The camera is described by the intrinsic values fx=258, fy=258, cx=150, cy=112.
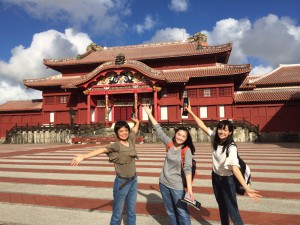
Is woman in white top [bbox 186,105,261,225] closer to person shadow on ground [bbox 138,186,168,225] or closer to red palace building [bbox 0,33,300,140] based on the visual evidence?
person shadow on ground [bbox 138,186,168,225]

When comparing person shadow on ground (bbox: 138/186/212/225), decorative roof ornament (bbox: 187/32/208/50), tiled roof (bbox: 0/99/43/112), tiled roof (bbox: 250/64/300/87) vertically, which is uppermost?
decorative roof ornament (bbox: 187/32/208/50)

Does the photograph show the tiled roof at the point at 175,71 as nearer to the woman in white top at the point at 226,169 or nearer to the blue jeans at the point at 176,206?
the woman in white top at the point at 226,169

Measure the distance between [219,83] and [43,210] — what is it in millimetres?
24657

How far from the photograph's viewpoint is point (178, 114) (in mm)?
28156

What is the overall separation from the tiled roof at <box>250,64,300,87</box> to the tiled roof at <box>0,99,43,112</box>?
86.3 ft

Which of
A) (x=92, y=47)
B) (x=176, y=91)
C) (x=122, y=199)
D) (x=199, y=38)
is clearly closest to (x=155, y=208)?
(x=122, y=199)

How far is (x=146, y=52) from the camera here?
109ft

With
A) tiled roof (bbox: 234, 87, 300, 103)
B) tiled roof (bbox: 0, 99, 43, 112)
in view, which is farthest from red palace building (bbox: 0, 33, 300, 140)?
tiled roof (bbox: 0, 99, 43, 112)

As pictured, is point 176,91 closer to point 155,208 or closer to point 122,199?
point 155,208

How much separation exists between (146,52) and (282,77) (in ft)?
53.3

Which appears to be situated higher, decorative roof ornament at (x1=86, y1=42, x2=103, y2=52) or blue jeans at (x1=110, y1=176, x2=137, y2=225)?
decorative roof ornament at (x1=86, y1=42, x2=103, y2=52)

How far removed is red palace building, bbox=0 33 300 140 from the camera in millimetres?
26359

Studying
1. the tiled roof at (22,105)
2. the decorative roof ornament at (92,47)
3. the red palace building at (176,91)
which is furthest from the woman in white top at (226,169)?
the decorative roof ornament at (92,47)

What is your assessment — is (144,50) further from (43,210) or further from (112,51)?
(43,210)
